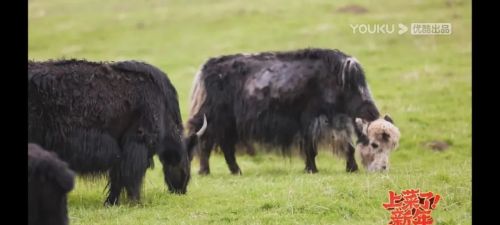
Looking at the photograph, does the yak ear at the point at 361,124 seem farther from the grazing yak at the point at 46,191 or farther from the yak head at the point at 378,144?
the grazing yak at the point at 46,191

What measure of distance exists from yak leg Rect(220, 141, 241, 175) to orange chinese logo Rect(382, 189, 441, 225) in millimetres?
3929

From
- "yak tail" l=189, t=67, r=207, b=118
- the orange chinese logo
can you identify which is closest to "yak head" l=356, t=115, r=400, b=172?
the orange chinese logo

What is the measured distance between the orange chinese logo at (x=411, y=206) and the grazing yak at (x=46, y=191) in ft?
10.7

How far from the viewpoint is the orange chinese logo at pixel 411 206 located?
7613 millimetres

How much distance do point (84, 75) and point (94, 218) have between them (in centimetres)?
155

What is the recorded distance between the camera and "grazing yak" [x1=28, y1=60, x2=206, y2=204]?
7730mm

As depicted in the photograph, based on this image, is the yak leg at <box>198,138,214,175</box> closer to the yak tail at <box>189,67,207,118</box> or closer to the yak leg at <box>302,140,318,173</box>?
the yak tail at <box>189,67,207,118</box>

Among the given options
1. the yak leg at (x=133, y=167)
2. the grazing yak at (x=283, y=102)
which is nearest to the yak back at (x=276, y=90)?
the grazing yak at (x=283, y=102)

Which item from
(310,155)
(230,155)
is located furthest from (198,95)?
(310,155)

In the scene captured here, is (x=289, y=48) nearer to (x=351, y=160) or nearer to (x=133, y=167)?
(x=351, y=160)

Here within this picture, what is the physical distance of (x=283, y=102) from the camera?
11367 millimetres
